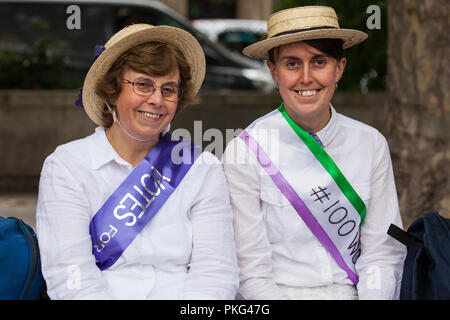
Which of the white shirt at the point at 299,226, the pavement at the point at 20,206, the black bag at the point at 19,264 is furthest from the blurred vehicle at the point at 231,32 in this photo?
the black bag at the point at 19,264

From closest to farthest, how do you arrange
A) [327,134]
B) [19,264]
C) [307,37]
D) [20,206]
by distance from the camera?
[19,264]
[307,37]
[327,134]
[20,206]

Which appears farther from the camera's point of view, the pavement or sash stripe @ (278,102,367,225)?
the pavement

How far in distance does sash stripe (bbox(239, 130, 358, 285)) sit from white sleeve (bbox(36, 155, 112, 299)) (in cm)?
75

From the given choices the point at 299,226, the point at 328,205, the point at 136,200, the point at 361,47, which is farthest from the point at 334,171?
the point at 361,47

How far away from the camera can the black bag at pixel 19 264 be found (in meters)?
2.54

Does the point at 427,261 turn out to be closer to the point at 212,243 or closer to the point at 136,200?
the point at 212,243

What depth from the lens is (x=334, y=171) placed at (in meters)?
2.89

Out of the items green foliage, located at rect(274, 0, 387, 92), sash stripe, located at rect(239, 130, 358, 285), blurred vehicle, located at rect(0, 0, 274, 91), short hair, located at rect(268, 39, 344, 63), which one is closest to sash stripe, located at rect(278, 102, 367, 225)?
sash stripe, located at rect(239, 130, 358, 285)

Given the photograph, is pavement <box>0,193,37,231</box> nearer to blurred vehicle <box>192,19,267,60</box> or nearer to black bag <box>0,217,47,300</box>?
black bag <box>0,217,47,300</box>

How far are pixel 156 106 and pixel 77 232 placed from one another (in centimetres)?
59

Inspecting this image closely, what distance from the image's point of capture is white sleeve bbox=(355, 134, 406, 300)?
2.84 m

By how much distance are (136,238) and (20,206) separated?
168 inches

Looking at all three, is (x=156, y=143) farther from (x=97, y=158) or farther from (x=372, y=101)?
(x=372, y=101)

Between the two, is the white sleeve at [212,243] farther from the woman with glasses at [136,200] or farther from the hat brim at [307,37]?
the hat brim at [307,37]
